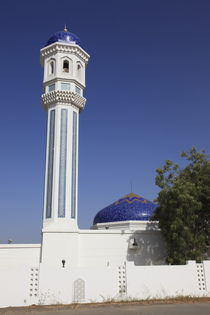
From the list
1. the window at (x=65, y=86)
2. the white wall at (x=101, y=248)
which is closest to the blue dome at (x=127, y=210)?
the white wall at (x=101, y=248)

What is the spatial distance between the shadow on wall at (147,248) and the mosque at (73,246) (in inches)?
1.9

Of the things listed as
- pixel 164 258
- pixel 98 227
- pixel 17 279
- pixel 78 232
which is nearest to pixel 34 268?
pixel 17 279

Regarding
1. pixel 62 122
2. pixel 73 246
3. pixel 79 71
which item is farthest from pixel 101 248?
pixel 79 71

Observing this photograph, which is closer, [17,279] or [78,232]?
[17,279]

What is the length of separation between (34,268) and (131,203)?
10050 millimetres

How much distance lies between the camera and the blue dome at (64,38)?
17438 millimetres

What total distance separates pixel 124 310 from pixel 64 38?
15.0 meters

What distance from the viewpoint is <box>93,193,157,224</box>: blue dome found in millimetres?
18141

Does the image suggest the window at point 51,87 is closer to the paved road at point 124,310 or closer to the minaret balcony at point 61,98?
the minaret balcony at point 61,98

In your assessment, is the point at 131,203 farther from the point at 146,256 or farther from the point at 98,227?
the point at 146,256

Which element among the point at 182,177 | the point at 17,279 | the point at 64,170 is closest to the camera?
the point at 17,279

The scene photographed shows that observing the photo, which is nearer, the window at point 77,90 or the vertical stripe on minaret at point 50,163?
the vertical stripe on minaret at point 50,163

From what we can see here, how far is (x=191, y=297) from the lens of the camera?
1096 cm

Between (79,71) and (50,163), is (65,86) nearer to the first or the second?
(79,71)
